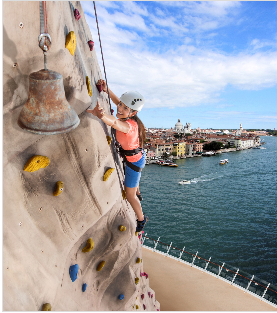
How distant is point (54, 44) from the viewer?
1.30 meters

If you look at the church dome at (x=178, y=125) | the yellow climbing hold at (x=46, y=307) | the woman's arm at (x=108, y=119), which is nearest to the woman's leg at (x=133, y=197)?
the woman's arm at (x=108, y=119)

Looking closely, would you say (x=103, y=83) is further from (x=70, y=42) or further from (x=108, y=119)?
(x=70, y=42)

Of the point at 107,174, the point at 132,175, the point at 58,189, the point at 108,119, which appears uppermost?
the point at 108,119

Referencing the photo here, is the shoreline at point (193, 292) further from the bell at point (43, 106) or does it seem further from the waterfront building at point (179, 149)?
the waterfront building at point (179, 149)

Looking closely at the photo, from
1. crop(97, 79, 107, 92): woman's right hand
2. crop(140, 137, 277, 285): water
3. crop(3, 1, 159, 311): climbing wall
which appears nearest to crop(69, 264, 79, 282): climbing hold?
crop(3, 1, 159, 311): climbing wall

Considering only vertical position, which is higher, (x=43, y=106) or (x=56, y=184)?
(x=43, y=106)

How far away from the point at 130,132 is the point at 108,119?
1.15 ft

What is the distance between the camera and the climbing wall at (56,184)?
4.07 feet

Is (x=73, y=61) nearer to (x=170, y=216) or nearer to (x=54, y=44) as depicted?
(x=54, y=44)

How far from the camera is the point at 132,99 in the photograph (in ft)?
6.30

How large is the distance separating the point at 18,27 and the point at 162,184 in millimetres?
19270

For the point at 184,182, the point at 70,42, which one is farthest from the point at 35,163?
the point at 184,182

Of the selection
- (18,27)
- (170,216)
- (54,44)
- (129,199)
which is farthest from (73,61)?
(170,216)

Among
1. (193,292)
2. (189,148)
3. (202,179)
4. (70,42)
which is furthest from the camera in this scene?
(189,148)
